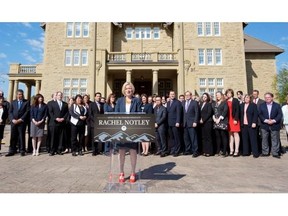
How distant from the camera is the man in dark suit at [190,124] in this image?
708cm

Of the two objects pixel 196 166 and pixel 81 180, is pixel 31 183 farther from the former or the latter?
pixel 196 166

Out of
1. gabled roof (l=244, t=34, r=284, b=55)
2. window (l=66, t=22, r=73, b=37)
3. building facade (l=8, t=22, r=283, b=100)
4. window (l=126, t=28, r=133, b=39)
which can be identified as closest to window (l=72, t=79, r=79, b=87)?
building facade (l=8, t=22, r=283, b=100)

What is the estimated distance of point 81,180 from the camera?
4176mm

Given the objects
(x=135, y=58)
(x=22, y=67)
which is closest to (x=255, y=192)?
(x=135, y=58)

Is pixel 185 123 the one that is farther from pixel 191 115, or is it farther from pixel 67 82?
pixel 67 82

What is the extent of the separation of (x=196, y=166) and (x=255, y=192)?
6.88ft

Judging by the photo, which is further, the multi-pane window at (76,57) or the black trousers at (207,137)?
the multi-pane window at (76,57)

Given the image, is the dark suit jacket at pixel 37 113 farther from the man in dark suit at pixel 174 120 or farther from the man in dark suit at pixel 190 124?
the man in dark suit at pixel 190 124

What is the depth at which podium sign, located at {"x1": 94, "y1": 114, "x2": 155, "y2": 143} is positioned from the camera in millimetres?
3707

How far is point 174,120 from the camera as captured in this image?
24.0 ft

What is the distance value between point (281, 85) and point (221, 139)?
25905 mm

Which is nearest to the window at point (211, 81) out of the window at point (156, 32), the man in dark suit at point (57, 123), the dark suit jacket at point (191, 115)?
the window at point (156, 32)

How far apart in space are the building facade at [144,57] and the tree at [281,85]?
4.10 m

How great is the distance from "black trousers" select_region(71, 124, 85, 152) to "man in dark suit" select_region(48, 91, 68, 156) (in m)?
0.48
